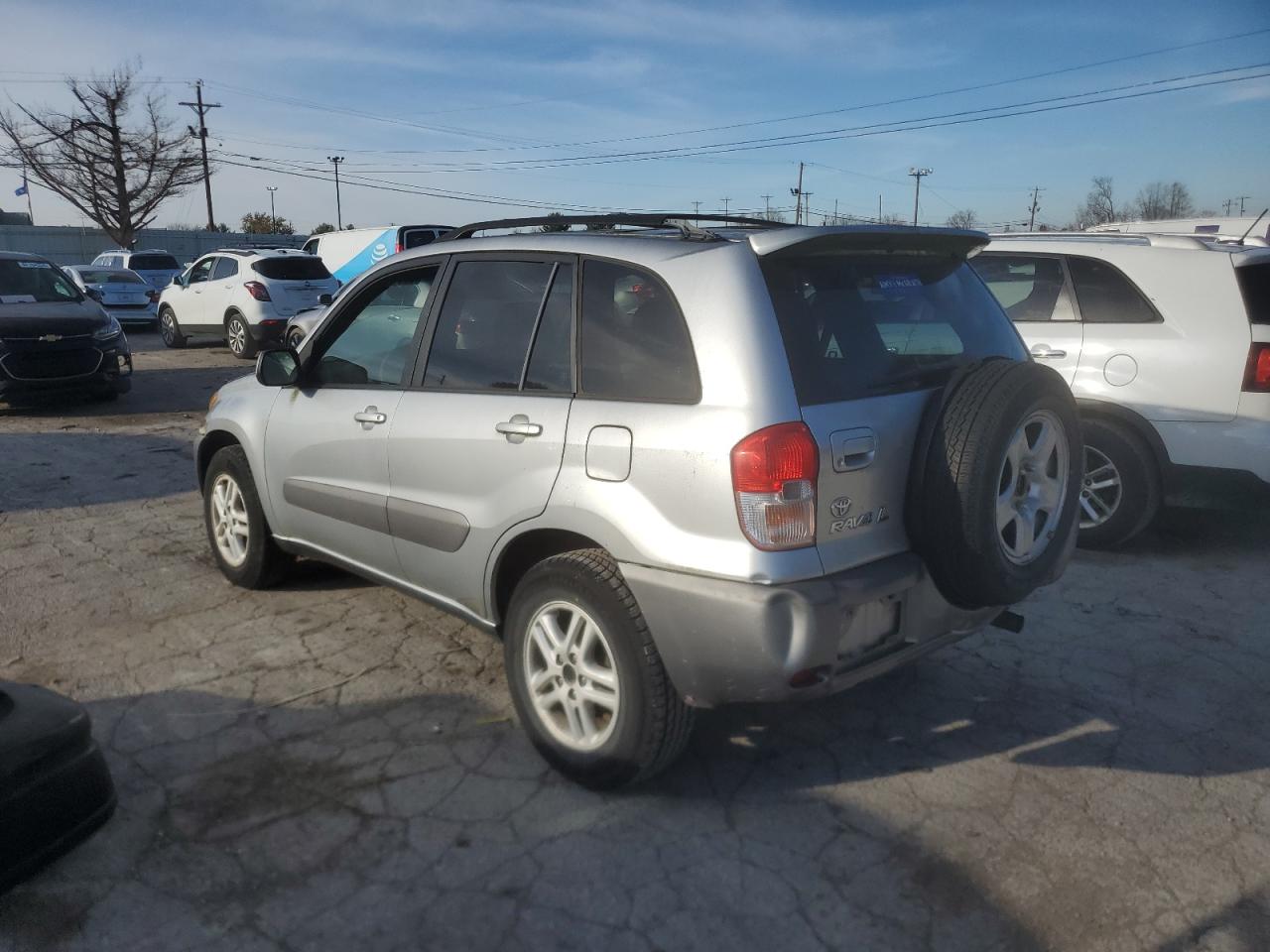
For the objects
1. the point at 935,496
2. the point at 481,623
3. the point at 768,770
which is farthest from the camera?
the point at 481,623

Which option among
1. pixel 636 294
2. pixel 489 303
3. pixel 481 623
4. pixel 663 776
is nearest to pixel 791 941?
pixel 663 776

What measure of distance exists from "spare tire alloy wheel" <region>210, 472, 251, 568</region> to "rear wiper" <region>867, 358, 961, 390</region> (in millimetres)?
3262

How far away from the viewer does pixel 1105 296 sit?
19.2 feet

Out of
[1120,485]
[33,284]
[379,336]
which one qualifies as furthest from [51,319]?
[1120,485]

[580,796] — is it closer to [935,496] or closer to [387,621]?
[935,496]

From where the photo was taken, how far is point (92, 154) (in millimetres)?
45312

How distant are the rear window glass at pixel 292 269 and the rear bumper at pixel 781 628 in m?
14.5

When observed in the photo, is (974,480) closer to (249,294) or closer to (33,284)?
(33,284)

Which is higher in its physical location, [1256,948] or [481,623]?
[481,623]

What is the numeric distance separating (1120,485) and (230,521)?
194 inches

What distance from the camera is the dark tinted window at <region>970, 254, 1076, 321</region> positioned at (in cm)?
604

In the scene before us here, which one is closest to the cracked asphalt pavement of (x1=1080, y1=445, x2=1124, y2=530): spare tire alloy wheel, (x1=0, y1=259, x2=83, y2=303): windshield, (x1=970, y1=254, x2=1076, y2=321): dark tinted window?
(x1=1080, y1=445, x2=1124, y2=530): spare tire alloy wheel

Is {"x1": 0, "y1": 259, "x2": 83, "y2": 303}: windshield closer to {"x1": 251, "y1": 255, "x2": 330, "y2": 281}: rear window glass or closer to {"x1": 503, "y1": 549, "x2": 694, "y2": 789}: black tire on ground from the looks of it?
{"x1": 251, "y1": 255, "x2": 330, "y2": 281}: rear window glass

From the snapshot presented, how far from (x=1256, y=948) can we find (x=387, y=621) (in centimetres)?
352
